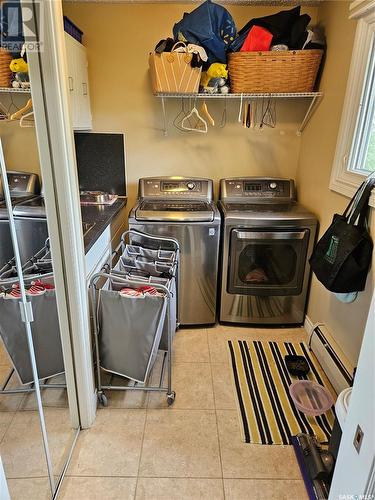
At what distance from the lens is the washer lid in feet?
7.63

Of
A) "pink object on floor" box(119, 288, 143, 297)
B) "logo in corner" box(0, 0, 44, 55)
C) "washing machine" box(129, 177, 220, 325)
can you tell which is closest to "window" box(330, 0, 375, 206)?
"washing machine" box(129, 177, 220, 325)

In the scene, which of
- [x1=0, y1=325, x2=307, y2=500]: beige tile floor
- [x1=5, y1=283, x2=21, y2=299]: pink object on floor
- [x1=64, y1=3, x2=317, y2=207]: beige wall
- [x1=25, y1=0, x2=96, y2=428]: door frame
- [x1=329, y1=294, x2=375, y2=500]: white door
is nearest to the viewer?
[x1=329, y1=294, x2=375, y2=500]: white door

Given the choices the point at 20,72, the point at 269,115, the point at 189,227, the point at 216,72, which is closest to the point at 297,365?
the point at 189,227

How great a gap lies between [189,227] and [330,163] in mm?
1046

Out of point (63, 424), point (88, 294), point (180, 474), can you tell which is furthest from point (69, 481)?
point (88, 294)

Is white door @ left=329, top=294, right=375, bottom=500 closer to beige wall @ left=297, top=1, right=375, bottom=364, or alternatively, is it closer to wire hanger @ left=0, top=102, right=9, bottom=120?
beige wall @ left=297, top=1, right=375, bottom=364

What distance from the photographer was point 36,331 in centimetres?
147

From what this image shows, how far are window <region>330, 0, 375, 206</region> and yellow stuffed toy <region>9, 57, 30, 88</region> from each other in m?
1.71

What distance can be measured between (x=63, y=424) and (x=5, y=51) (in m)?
1.63

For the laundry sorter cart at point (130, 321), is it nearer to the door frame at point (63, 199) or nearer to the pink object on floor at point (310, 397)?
the door frame at point (63, 199)

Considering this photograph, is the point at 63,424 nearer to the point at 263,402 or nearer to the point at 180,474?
the point at 180,474

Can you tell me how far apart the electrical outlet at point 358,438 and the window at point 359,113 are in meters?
1.45

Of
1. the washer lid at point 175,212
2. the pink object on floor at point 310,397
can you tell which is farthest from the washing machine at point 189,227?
the pink object on floor at point 310,397

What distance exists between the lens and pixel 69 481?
1445 mm
